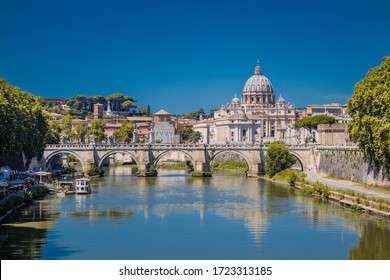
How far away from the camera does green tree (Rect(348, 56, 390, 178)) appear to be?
2964cm

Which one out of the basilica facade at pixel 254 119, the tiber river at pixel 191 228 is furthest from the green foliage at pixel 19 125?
the basilica facade at pixel 254 119

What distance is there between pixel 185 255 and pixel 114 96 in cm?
11075

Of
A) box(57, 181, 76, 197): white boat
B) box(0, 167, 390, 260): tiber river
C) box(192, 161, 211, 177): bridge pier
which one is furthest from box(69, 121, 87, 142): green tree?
box(0, 167, 390, 260): tiber river

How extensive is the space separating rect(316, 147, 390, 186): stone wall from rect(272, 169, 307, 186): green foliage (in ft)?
6.74

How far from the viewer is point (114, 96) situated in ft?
426

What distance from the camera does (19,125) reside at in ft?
116

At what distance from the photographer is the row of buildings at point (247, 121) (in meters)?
87.6

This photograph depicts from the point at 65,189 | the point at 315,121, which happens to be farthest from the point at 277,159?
the point at 315,121

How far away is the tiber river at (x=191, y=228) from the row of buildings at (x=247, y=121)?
123 ft

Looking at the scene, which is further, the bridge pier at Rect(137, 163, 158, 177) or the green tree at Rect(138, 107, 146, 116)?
the green tree at Rect(138, 107, 146, 116)

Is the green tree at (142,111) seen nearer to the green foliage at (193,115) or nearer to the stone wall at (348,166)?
the green foliage at (193,115)

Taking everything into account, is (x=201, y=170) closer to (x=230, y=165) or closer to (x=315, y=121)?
(x=230, y=165)

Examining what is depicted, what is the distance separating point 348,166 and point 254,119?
50088 millimetres

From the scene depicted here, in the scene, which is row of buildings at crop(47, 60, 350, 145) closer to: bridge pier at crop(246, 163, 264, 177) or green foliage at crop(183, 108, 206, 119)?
bridge pier at crop(246, 163, 264, 177)
